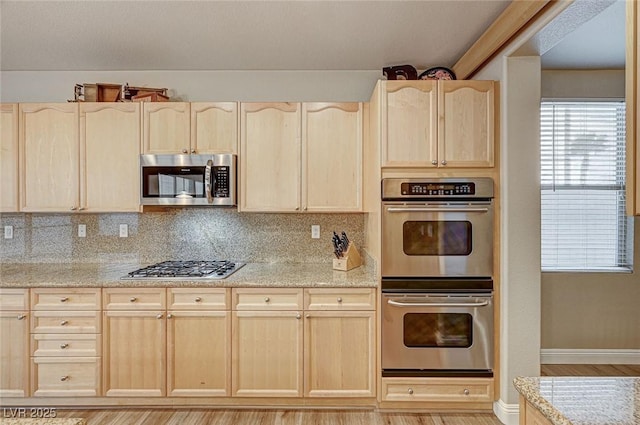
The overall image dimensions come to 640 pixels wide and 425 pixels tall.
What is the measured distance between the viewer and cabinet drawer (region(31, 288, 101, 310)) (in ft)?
8.69

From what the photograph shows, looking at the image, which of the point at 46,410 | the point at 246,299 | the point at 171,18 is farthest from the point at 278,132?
the point at 46,410

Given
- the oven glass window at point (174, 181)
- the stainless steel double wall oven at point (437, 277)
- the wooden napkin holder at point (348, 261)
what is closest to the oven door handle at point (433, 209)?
the stainless steel double wall oven at point (437, 277)

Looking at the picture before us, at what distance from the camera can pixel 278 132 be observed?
10.1ft

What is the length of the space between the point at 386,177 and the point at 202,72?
74.0 inches

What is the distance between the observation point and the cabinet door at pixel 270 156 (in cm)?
307

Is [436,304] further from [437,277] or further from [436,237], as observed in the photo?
[436,237]

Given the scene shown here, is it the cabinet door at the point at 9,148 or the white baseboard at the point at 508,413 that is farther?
the cabinet door at the point at 9,148

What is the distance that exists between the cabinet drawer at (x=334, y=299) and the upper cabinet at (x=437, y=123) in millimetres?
882

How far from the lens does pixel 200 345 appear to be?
2.66m

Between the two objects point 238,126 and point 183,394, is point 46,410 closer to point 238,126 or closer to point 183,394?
point 183,394

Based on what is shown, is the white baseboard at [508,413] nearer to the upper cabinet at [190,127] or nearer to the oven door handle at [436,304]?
the oven door handle at [436,304]

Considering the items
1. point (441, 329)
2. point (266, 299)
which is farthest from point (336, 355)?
point (441, 329)

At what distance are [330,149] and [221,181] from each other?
2.85ft

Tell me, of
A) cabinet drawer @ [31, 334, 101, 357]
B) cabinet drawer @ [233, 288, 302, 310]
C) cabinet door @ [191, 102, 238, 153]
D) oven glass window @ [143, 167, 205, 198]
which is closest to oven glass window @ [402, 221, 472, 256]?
cabinet drawer @ [233, 288, 302, 310]
